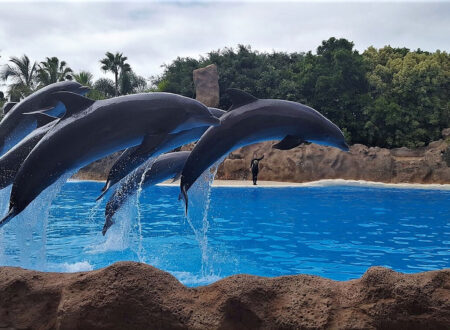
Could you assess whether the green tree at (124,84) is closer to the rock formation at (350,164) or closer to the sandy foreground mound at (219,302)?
the rock formation at (350,164)

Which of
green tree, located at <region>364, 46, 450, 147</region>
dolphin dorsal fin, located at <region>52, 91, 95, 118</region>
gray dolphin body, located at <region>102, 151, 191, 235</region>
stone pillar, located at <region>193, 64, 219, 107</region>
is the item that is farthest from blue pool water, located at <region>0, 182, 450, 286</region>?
stone pillar, located at <region>193, 64, 219, 107</region>

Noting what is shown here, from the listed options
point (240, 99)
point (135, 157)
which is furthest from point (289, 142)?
point (135, 157)

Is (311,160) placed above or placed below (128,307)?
above

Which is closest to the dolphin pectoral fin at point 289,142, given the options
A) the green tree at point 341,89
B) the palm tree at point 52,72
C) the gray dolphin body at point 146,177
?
the gray dolphin body at point 146,177

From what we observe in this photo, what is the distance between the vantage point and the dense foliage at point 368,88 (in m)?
24.0

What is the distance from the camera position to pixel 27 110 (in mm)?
5531

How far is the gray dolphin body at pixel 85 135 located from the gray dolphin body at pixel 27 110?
1352 millimetres

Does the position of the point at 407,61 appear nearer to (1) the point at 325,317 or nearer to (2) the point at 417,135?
(2) the point at 417,135

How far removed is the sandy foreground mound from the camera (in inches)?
109

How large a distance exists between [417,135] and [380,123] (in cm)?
211

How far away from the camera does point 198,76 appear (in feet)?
79.7

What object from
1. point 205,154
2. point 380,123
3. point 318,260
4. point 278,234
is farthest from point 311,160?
point 205,154

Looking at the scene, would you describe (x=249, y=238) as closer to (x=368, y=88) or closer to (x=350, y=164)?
(x=350, y=164)

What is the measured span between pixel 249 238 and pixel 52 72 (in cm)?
3018
